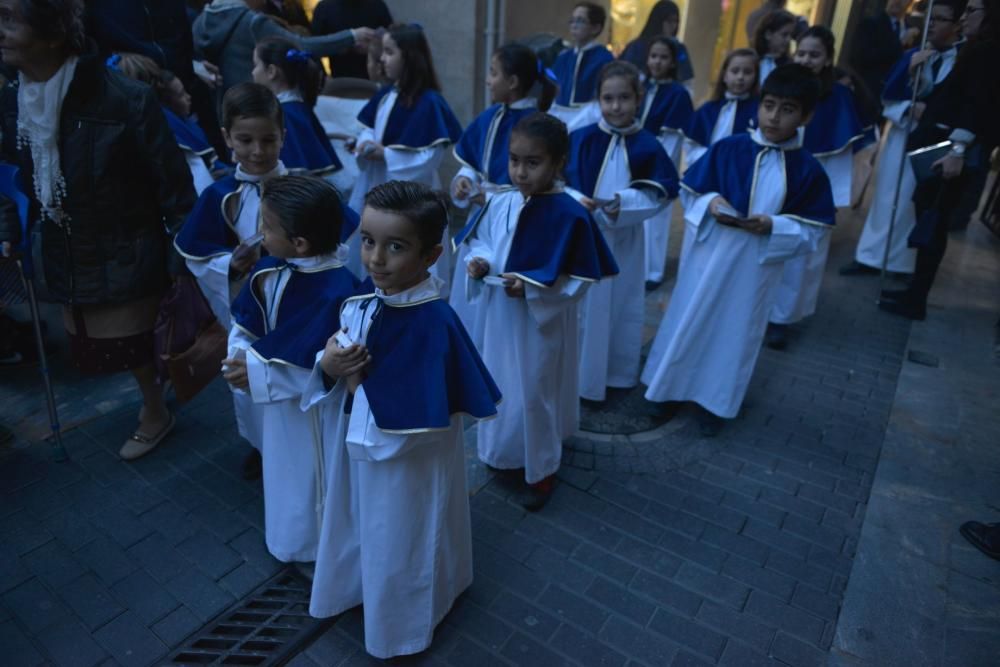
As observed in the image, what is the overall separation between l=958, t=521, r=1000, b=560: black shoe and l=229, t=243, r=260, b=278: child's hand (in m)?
3.65

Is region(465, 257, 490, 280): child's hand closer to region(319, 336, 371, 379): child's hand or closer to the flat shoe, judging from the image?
region(319, 336, 371, 379): child's hand

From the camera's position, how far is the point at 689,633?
268 centimetres

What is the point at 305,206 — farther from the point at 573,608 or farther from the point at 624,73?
the point at 624,73

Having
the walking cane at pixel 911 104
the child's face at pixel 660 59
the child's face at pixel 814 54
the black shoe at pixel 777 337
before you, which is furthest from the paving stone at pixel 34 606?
the walking cane at pixel 911 104

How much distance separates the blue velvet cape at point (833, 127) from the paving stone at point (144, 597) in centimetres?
532

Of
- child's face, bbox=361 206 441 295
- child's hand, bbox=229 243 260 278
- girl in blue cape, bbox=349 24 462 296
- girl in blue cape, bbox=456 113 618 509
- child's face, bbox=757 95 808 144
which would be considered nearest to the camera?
child's face, bbox=361 206 441 295

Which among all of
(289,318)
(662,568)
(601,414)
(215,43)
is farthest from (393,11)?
(662,568)

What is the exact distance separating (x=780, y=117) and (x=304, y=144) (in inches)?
109

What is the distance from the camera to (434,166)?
5234 mm

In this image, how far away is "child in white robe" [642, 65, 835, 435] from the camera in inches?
144

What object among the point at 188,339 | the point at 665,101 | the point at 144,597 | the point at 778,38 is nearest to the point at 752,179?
the point at 665,101

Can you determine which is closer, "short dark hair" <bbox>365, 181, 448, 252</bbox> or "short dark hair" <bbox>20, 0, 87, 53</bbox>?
"short dark hair" <bbox>365, 181, 448, 252</bbox>

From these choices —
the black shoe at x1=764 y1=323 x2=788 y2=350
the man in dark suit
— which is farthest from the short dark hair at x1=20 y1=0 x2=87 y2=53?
the man in dark suit

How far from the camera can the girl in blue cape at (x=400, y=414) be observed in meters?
2.06
